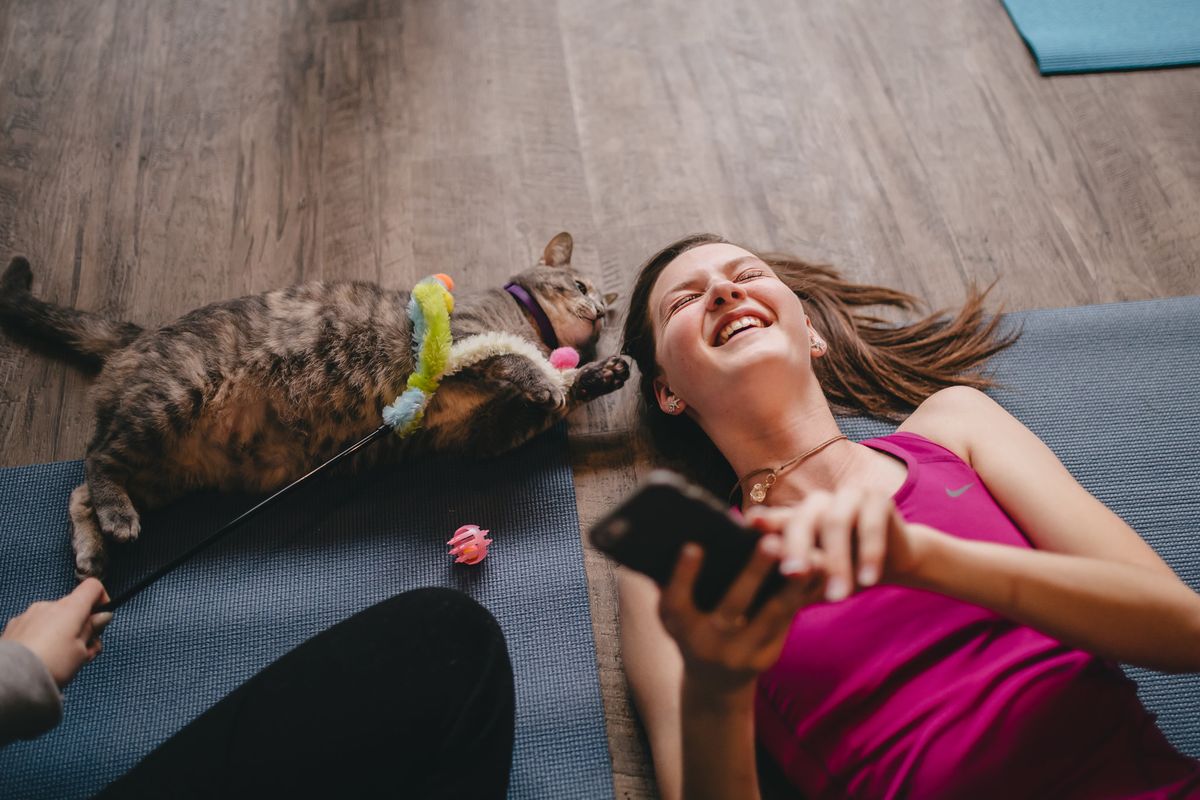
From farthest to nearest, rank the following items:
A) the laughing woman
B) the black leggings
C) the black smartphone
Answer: the black leggings → the laughing woman → the black smartphone

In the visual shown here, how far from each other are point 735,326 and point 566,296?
551 mm

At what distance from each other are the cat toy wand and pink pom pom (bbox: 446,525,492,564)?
0.76 ft

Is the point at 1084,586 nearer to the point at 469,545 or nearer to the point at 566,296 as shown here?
the point at 469,545

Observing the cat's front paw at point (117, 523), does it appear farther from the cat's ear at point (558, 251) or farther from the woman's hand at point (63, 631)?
the cat's ear at point (558, 251)

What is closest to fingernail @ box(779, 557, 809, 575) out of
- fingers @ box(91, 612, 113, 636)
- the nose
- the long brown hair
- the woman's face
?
the woman's face

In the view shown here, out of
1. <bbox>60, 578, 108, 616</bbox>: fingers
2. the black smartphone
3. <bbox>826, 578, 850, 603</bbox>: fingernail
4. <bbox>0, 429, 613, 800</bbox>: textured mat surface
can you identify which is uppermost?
the black smartphone

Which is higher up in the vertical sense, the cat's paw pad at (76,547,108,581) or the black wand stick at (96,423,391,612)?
the black wand stick at (96,423,391,612)

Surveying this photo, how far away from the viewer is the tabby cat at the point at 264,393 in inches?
58.8

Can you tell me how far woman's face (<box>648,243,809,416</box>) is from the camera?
1255mm

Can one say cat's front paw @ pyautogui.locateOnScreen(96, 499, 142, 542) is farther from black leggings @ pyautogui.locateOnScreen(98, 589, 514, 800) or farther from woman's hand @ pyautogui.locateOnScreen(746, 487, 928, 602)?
woman's hand @ pyautogui.locateOnScreen(746, 487, 928, 602)

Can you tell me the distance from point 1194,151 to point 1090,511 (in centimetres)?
153

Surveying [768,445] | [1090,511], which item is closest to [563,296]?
[768,445]

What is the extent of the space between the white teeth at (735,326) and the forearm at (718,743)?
2.00ft

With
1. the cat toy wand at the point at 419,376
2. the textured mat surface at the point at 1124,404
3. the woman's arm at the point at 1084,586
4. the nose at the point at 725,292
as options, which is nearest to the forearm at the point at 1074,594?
the woman's arm at the point at 1084,586
